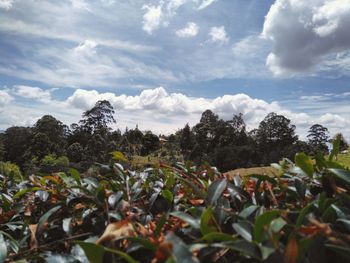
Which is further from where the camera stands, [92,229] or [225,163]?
[225,163]

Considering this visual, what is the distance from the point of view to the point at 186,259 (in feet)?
2.27

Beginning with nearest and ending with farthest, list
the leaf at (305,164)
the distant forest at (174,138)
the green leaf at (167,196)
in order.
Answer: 1. the leaf at (305,164)
2. the green leaf at (167,196)
3. the distant forest at (174,138)

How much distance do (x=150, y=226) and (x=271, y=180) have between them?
497 mm

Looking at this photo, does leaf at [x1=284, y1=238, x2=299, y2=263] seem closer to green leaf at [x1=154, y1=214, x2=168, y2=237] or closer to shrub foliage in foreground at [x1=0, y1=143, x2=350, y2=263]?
shrub foliage in foreground at [x1=0, y1=143, x2=350, y2=263]

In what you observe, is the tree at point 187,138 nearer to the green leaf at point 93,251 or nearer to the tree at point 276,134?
the tree at point 276,134

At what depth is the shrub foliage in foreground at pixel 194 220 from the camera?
75 centimetres

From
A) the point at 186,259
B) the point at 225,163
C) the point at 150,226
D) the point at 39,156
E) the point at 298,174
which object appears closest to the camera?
the point at 186,259

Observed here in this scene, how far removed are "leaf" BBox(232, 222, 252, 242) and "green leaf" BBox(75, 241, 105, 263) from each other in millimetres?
313

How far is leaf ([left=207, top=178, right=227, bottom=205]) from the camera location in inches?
41.6

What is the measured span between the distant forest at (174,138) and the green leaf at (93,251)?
49.0m

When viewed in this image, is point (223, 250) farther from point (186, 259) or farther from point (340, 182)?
point (340, 182)

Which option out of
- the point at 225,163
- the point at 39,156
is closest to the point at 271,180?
the point at 225,163

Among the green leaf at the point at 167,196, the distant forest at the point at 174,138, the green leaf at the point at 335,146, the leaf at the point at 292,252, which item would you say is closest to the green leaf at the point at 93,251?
the leaf at the point at 292,252

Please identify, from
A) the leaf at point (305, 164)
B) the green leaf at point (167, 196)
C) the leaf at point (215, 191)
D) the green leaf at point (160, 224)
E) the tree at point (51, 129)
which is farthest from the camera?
the tree at point (51, 129)
